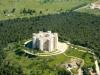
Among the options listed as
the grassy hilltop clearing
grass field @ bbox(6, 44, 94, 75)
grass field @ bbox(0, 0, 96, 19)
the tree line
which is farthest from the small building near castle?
grass field @ bbox(0, 0, 96, 19)

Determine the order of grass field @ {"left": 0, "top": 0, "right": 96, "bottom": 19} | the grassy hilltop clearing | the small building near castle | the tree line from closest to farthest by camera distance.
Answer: the grassy hilltop clearing
the small building near castle
the tree line
grass field @ {"left": 0, "top": 0, "right": 96, "bottom": 19}

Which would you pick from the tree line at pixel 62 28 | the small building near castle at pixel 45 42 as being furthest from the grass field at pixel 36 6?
the small building near castle at pixel 45 42

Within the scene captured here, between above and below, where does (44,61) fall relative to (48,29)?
below

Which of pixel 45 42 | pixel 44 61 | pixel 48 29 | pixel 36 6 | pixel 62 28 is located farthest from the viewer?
pixel 36 6

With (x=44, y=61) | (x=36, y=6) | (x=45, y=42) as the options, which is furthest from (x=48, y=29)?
(x=36, y=6)

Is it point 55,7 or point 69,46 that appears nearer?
point 69,46

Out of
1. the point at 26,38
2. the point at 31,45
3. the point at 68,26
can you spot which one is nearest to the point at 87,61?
the point at 31,45

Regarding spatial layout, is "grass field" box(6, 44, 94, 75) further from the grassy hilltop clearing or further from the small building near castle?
the small building near castle

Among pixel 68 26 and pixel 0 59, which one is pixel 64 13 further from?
pixel 0 59

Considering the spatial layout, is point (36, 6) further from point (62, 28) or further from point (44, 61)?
point (44, 61)
